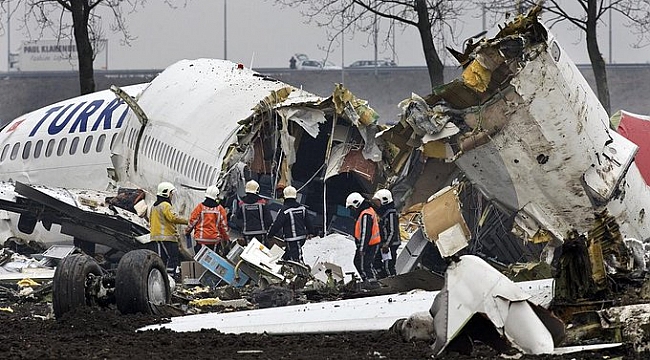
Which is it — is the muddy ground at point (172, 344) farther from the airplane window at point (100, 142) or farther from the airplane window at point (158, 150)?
the airplane window at point (100, 142)

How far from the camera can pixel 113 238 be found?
2139 centimetres

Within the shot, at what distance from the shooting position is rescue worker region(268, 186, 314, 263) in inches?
704

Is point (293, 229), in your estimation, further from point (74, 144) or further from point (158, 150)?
point (74, 144)

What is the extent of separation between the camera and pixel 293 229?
17906mm

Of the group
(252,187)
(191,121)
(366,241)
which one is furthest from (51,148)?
(366,241)

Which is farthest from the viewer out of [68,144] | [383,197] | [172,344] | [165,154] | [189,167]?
[68,144]

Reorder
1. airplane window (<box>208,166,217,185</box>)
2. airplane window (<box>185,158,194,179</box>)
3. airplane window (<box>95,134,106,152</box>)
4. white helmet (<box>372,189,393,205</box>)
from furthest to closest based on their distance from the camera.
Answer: airplane window (<box>95,134,106,152</box>) < airplane window (<box>185,158,194,179</box>) < airplane window (<box>208,166,217,185</box>) < white helmet (<box>372,189,393,205</box>)

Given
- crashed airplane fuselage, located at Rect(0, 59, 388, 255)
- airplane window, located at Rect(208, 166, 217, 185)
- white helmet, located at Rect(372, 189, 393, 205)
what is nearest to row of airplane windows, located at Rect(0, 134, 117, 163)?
crashed airplane fuselage, located at Rect(0, 59, 388, 255)

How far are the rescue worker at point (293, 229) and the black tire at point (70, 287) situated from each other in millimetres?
7004

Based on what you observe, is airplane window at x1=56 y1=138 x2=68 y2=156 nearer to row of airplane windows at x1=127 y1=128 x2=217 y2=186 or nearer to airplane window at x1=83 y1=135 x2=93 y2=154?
→ airplane window at x1=83 y1=135 x2=93 y2=154

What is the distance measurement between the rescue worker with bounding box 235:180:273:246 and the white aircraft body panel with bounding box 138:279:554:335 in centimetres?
693

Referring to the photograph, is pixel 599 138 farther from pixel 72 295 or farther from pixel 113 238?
pixel 113 238

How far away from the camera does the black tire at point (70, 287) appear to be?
10.8 m

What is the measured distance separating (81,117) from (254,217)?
768cm
